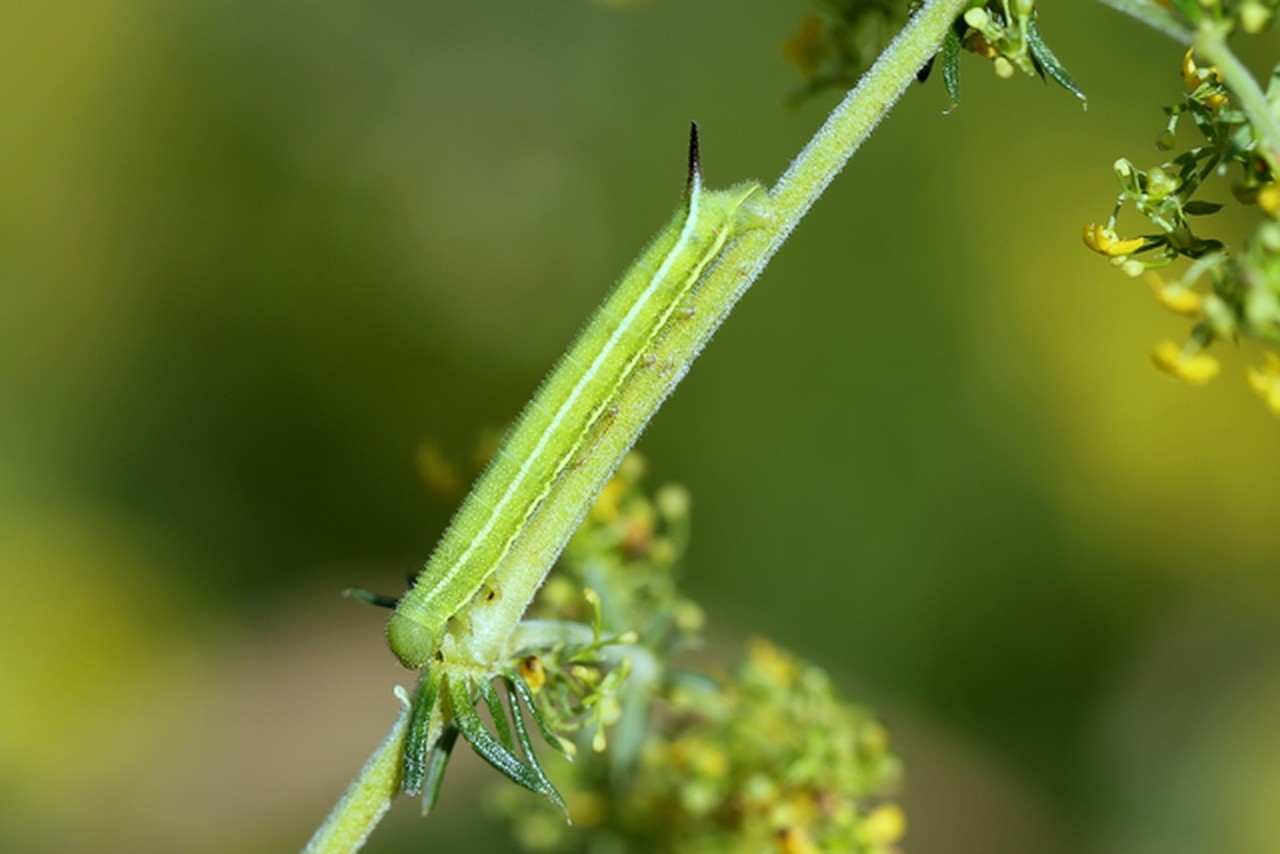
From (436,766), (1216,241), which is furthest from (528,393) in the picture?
(1216,241)

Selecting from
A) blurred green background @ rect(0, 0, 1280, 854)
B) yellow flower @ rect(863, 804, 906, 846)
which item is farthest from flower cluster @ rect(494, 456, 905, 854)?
blurred green background @ rect(0, 0, 1280, 854)

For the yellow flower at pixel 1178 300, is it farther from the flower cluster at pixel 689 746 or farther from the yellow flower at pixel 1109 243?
the flower cluster at pixel 689 746

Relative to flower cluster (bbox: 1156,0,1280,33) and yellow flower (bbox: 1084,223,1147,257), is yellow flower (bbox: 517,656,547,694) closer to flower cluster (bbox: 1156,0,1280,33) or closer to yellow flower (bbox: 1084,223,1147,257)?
yellow flower (bbox: 1084,223,1147,257)

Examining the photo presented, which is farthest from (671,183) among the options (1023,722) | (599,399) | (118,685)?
(599,399)

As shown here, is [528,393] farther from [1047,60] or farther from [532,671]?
[1047,60]

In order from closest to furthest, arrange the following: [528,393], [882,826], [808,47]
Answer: [808,47] → [882,826] → [528,393]

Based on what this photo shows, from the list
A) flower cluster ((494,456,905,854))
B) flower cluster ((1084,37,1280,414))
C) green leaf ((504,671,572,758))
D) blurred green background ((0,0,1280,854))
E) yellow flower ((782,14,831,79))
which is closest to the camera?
flower cluster ((1084,37,1280,414))
